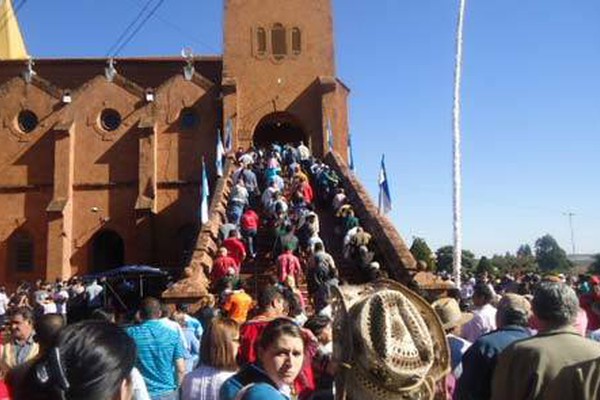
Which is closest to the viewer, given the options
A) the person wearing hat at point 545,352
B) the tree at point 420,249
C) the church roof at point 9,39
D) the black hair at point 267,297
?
the person wearing hat at point 545,352

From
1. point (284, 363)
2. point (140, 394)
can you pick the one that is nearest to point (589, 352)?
point (284, 363)

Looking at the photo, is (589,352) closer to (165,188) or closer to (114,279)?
(114,279)

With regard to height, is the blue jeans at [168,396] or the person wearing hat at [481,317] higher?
the person wearing hat at [481,317]

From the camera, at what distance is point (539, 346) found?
369 cm

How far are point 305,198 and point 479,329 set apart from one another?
1308cm

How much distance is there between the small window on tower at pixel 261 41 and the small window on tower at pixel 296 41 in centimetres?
147

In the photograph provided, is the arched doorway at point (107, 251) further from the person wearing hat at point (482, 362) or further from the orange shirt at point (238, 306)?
the person wearing hat at point (482, 362)

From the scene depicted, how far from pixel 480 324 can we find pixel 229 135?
77.9 ft

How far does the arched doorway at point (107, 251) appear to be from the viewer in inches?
1158

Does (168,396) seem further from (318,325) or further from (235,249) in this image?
(235,249)

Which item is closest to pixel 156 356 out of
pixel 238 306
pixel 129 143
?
pixel 238 306

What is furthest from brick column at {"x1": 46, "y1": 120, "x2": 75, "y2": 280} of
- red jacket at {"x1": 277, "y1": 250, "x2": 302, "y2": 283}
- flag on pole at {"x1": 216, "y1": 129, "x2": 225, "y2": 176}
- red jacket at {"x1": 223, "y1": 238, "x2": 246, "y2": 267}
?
red jacket at {"x1": 277, "y1": 250, "x2": 302, "y2": 283}

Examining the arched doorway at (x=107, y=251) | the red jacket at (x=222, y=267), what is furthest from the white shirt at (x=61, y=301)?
the arched doorway at (x=107, y=251)

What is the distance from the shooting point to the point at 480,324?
675cm
